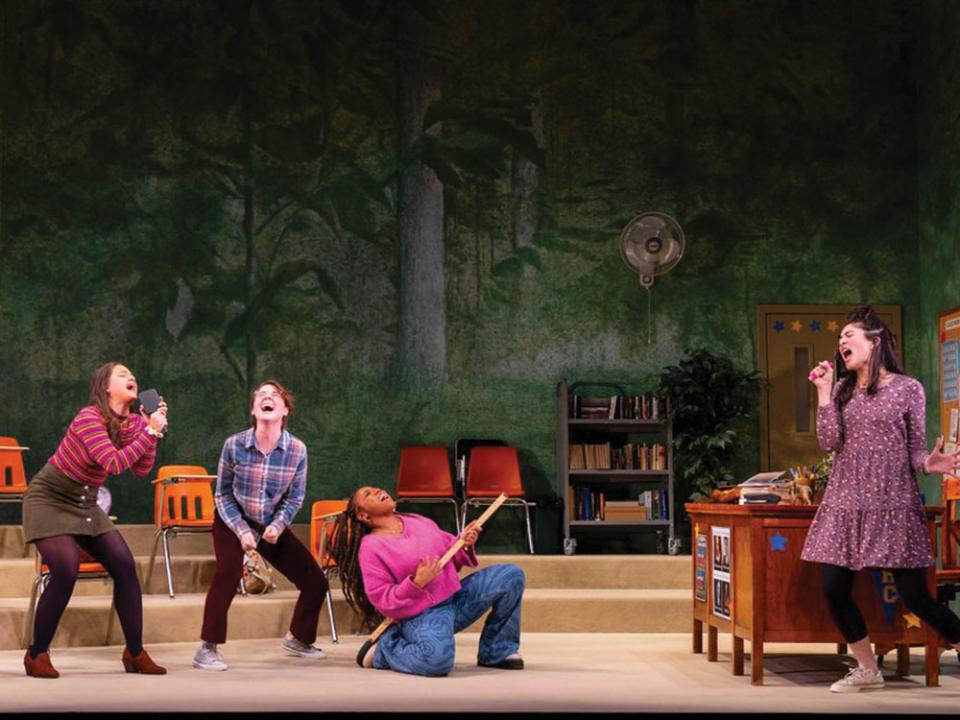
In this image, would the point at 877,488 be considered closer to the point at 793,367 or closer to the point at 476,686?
the point at 476,686

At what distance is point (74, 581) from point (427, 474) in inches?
181

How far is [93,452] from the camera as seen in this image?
5.50 meters

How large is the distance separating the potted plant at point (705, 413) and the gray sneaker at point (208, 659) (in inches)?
187

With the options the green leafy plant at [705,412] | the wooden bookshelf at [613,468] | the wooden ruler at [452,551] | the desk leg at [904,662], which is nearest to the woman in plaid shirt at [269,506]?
the wooden ruler at [452,551]

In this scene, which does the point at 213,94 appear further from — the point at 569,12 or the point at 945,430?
the point at 945,430

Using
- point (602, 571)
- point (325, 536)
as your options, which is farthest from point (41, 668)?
point (602, 571)

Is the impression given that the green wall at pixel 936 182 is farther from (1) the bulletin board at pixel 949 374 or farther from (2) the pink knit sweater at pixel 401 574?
(2) the pink knit sweater at pixel 401 574

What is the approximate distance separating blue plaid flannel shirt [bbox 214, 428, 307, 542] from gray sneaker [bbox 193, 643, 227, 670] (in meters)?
0.54

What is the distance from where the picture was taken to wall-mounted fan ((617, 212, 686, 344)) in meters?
10.5

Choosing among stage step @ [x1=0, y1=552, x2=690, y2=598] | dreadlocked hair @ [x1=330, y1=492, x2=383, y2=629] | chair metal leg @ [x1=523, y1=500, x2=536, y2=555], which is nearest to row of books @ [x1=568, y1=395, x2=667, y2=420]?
chair metal leg @ [x1=523, y1=500, x2=536, y2=555]

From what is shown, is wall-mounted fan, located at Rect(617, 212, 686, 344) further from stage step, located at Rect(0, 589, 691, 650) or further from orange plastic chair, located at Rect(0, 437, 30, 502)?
orange plastic chair, located at Rect(0, 437, 30, 502)

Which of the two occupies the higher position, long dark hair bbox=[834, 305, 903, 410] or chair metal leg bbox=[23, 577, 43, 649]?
long dark hair bbox=[834, 305, 903, 410]

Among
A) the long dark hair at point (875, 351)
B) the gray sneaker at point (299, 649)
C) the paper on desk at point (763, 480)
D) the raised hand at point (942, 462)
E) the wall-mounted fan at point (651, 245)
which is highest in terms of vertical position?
the wall-mounted fan at point (651, 245)

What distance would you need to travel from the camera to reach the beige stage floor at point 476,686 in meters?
4.74
